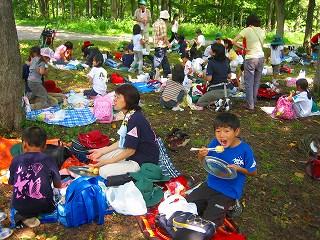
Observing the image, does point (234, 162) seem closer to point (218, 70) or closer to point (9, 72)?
point (9, 72)

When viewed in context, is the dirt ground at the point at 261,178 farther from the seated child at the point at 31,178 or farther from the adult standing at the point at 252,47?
the adult standing at the point at 252,47

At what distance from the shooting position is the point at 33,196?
417cm

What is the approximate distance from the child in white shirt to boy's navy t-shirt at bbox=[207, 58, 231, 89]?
3.82m

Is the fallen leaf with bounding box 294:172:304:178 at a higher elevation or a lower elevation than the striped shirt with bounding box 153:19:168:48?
lower

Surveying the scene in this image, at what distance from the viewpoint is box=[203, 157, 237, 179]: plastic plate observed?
4033 mm

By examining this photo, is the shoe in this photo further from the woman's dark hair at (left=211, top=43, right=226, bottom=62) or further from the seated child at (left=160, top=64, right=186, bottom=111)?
the woman's dark hair at (left=211, top=43, right=226, bottom=62)

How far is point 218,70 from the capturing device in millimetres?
9039

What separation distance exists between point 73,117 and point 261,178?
4161mm

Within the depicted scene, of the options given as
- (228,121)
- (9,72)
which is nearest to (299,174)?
(228,121)

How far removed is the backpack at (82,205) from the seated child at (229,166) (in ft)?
3.45

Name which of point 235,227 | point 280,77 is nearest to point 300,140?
point 235,227

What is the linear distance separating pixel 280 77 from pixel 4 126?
10254 mm

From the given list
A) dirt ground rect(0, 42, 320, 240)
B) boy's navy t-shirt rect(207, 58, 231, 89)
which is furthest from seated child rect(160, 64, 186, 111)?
boy's navy t-shirt rect(207, 58, 231, 89)

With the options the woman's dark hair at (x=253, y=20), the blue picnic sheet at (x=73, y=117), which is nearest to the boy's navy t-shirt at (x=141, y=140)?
the blue picnic sheet at (x=73, y=117)
